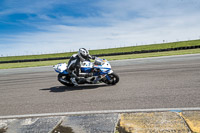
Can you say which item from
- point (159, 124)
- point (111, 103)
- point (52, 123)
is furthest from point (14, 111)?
point (159, 124)

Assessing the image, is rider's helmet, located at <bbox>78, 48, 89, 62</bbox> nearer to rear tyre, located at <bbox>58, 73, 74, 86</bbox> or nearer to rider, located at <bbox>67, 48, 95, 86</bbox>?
rider, located at <bbox>67, 48, 95, 86</bbox>

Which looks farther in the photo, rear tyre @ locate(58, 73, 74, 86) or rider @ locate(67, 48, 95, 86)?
rear tyre @ locate(58, 73, 74, 86)

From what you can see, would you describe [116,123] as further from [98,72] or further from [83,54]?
[83,54]

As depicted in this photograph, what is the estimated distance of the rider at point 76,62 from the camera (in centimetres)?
805

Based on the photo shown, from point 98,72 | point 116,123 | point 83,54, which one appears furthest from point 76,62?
point 116,123

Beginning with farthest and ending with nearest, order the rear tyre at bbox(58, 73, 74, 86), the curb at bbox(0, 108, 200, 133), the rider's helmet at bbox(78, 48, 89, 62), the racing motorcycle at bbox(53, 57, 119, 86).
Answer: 1. the rear tyre at bbox(58, 73, 74, 86)
2. the racing motorcycle at bbox(53, 57, 119, 86)
3. the rider's helmet at bbox(78, 48, 89, 62)
4. the curb at bbox(0, 108, 200, 133)

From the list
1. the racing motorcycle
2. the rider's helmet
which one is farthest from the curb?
the rider's helmet

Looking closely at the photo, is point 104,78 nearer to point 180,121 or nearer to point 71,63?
point 71,63

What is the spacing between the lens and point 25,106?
6.16 metres

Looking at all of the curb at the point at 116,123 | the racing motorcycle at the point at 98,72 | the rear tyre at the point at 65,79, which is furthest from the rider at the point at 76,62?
the curb at the point at 116,123

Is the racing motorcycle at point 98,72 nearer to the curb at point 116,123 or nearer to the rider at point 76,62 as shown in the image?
the rider at point 76,62

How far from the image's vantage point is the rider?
8055 mm

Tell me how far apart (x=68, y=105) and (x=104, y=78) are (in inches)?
110

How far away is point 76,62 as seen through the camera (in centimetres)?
823
